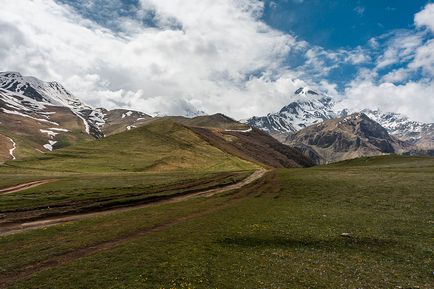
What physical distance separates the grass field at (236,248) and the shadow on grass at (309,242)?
0.34 ft

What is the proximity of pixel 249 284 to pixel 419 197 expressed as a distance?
150ft

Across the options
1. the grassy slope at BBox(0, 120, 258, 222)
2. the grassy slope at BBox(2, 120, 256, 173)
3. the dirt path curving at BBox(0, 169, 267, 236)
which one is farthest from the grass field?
the grassy slope at BBox(2, 120, 256, 173)

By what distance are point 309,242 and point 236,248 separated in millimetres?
8218

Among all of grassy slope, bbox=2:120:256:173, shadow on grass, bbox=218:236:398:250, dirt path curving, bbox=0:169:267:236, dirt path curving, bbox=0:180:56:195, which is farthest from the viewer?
grassy slope, bbox=2:120:256:173

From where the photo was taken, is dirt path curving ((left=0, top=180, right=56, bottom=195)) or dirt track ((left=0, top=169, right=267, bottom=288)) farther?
dirt path curving ((left=0, top=180, right=56, bottom=195))

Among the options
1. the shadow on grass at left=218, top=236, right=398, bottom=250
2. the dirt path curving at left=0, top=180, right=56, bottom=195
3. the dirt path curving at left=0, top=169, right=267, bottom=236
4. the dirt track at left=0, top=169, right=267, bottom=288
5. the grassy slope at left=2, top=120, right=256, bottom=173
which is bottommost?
the shadow on grass at left=218, top=236, right=398, bottom=250

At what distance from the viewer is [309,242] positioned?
119 feet

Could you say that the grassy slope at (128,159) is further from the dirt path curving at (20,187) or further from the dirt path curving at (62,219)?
the dirt path curving at (62,219)

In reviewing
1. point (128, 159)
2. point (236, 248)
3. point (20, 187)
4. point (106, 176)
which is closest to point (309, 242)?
point (236, 248)

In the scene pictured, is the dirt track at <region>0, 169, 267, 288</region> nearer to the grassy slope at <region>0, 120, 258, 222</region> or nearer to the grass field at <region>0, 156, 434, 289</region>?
the grass field at <region>0, 156, 434, 289</region>

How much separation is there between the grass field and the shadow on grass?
105mm

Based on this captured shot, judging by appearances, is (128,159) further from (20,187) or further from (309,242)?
(309,242)

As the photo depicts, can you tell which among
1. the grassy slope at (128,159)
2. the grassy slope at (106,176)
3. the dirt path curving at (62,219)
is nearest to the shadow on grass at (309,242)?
the dirt path curving at (62,219)

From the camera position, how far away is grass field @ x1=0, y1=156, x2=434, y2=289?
26.0 metres
